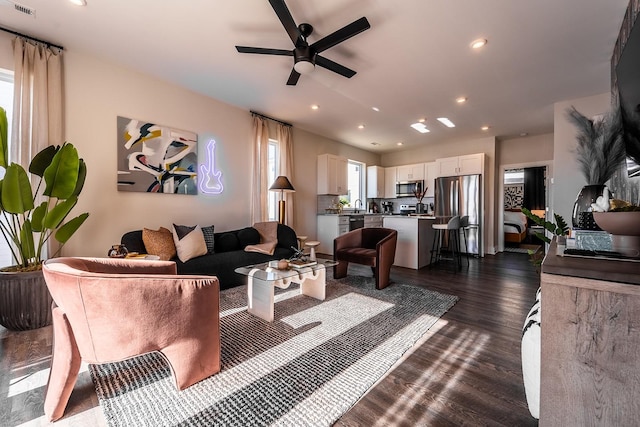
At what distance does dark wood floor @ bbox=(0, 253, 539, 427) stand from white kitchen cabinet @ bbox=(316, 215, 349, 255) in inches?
129

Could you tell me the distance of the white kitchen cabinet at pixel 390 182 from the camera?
7.51 m

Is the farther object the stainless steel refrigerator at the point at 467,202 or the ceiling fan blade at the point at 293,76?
the stainless steel refrigerator at the point at 467,202

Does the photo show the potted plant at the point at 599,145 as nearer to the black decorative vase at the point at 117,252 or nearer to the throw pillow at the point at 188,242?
the throw pillow at the point at 188,242

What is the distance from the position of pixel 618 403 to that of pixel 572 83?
435cm

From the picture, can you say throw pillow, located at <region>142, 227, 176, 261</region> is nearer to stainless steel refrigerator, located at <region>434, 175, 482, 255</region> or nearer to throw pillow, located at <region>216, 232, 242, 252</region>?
throw pillow, located at <region>216, 232, 242, 252</region>

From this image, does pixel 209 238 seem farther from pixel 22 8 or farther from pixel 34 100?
pixel 22 8

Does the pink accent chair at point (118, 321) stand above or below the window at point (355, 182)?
below

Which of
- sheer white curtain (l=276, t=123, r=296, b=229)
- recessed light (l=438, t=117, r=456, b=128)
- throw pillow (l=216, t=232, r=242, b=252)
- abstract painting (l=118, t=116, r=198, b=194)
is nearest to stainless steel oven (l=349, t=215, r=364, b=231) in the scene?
sheer white curtain (l=276, t=123, r=296, b=229)

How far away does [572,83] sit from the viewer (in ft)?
11.4

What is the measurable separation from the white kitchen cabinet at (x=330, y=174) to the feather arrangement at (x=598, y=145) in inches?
159

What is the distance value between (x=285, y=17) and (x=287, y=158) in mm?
3165

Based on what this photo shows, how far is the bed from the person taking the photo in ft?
25.0

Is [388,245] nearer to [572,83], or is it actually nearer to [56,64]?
[572,83]

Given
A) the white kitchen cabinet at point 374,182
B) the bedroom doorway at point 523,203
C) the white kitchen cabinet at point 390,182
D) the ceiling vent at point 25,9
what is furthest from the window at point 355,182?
the ceiling vent at point 25,9
